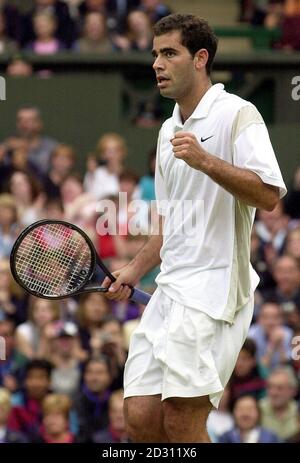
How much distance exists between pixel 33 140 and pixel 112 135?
2.25ft

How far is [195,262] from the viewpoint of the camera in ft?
20.8

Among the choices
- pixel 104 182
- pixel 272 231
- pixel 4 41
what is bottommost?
pixel 272 231

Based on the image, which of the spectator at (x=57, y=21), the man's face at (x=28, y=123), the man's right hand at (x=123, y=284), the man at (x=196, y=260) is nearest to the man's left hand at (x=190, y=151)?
the man at (x=196, y=260)

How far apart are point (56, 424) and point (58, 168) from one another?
2.94m

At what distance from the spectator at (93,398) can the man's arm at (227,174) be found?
13.1 feet

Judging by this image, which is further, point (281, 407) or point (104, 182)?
point (104, 182)

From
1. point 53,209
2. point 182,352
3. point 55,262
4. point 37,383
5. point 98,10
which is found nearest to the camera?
point 182,352

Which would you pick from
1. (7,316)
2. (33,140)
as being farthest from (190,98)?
(33,140)

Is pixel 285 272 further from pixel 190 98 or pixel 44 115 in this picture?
pixel 190 98

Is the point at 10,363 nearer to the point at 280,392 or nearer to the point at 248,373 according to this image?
A: the point at 248,373

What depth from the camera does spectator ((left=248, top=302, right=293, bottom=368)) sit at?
1029 cm

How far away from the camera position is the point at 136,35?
13.1 m

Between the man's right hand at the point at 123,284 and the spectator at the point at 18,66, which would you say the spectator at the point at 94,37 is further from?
the man's right hand at the point at 123,284

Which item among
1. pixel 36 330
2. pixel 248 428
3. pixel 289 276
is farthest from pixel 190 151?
pixel 289 276
